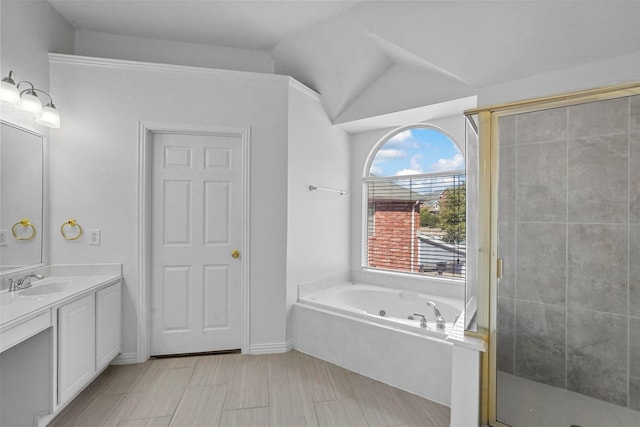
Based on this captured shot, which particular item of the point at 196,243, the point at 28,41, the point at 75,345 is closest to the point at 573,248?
the point at 196,243

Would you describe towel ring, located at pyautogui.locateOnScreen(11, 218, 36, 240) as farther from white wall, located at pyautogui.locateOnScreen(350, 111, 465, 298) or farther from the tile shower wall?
the tile shower wall

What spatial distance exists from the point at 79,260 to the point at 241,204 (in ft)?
4.34

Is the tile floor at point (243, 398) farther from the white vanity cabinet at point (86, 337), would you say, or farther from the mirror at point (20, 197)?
the mirror at point (20, 197)

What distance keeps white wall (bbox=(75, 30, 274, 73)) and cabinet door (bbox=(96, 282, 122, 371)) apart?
2.09 metres

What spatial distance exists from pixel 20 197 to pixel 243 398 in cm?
205

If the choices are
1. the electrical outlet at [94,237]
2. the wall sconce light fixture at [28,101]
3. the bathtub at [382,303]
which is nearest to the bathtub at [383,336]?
the bathtub at [382,303]

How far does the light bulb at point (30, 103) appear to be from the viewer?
193 centimetres

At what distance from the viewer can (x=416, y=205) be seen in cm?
321

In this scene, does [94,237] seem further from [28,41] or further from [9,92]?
[28,41]

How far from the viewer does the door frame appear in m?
2.47

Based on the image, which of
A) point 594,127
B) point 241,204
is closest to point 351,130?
point 241,204

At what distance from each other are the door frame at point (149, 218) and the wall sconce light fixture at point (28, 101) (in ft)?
1.79

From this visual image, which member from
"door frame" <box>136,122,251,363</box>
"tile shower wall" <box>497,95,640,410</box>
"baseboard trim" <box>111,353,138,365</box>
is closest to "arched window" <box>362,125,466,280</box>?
"tile shower wall" <box>497,95,640,410</box>

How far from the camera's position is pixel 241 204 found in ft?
8.85
